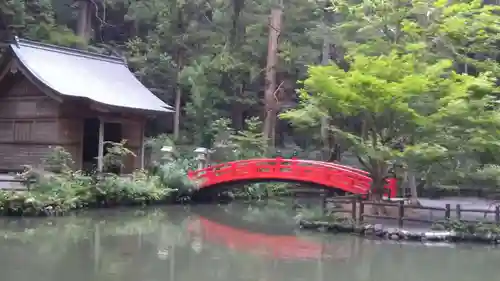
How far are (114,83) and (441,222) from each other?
13225mm

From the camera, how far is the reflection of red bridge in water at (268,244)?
36.5 feet

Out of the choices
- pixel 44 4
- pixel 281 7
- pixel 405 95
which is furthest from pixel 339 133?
pixel 44 4

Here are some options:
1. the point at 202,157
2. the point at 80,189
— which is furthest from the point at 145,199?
the point at 202,157

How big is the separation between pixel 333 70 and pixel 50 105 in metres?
9.70

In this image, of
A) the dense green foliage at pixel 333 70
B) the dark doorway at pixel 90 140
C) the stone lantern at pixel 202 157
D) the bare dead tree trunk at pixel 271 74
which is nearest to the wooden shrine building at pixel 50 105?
the dark doorway at pixel 90 140

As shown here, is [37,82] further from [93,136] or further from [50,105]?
[93,136]

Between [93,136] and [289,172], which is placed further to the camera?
[93,136]

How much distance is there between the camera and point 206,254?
35.6 feet

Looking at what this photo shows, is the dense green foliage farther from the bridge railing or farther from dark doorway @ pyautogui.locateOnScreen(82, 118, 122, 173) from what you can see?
dark doorway @ pyautogui.locateOnScreen(82, 118, 122, 173)

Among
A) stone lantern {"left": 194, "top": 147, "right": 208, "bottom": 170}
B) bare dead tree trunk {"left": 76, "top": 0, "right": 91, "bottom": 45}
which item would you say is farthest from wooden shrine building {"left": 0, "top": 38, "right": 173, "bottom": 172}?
bare dead tree trunk {"left": 76, "top": 0, "right": 91, "bottom": 45}

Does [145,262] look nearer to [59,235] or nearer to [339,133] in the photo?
[59,235]

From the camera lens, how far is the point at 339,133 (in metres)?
15.4

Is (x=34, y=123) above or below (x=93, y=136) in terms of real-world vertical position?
above

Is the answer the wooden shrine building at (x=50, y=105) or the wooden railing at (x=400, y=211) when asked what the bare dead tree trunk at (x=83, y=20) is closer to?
the wooden shrine building at (x=50, y=105)
